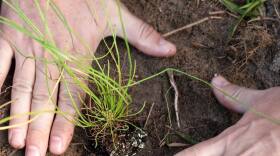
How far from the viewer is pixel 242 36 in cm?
137

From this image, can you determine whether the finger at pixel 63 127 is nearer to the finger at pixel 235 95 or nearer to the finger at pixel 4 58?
the finger at pixel 4 58

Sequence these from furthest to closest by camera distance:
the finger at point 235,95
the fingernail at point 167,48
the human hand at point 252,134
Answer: the fingernail at point 167,48 < the finger at point 235,95 < the human hand at point 252,134

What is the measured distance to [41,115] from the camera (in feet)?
4.29

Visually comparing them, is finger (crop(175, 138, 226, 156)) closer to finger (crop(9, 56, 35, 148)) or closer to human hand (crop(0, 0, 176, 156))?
human hand (crop(0, 0, 176, 156))

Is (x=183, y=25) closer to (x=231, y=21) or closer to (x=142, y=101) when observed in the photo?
(x=231, y=21)

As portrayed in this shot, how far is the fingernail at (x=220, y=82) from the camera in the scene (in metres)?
1.31

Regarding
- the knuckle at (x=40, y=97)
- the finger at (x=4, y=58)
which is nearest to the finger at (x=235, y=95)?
the knuckle at (x=40, y=97)

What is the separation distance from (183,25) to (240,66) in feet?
0.79

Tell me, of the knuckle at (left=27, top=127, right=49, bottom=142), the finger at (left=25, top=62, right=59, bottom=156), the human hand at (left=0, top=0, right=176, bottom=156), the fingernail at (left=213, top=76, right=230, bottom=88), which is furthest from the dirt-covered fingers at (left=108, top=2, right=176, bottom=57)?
the knuckle at (left=27, top=127, right=49, bottom=142)

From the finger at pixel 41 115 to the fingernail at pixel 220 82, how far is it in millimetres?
504

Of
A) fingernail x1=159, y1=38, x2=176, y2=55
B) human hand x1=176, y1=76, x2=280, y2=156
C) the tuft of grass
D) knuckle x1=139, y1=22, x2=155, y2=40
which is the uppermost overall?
the tuft of grass

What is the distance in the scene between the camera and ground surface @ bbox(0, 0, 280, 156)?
1.32m

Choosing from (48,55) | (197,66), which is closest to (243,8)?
(197,66)

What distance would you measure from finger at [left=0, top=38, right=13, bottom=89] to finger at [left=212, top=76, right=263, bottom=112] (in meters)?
0.69
